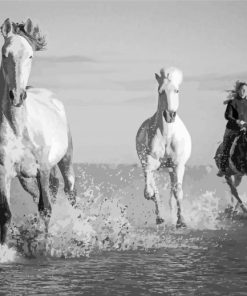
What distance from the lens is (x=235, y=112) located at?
11383 mm

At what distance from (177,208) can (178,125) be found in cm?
117

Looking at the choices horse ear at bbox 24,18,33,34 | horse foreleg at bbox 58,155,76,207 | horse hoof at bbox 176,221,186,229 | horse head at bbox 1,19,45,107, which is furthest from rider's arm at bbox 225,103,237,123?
horse head at bbox 1,19,45,107

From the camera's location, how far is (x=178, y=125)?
32.8ft

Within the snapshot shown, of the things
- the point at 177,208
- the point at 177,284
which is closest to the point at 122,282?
the point at 177,284

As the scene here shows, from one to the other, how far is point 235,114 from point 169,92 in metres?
2.05

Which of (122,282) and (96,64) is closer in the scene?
(122,282)

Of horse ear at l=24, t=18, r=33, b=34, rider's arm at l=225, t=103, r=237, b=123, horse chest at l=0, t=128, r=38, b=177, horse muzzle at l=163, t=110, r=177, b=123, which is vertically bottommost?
horse chest at l=0, t=128, r=38, b=177

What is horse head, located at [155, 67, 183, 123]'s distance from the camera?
9.65m

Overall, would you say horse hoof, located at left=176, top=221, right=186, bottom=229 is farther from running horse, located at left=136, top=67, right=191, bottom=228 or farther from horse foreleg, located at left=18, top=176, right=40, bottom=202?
horse foreleg, located at left=18, top=176, right=40, bottom=202

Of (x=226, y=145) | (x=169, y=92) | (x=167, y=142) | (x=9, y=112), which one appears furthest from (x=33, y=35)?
(x=226, y=145)

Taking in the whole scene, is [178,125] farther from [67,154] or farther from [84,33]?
[84,33]

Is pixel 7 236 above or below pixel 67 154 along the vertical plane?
below

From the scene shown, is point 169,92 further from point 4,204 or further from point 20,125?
point 4,204

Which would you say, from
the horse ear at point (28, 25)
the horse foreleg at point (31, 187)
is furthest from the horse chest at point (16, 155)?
the horse foreleg at point (31, 187)
